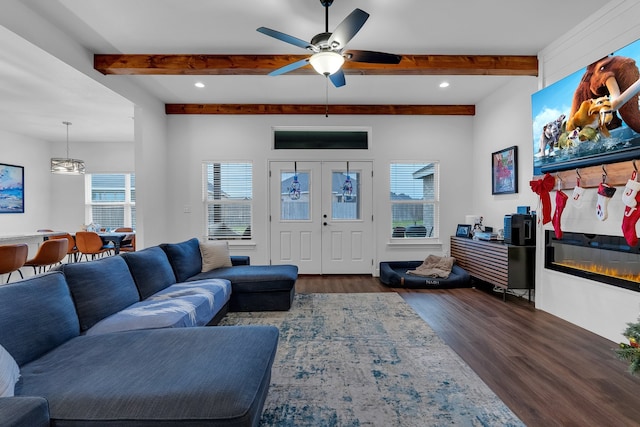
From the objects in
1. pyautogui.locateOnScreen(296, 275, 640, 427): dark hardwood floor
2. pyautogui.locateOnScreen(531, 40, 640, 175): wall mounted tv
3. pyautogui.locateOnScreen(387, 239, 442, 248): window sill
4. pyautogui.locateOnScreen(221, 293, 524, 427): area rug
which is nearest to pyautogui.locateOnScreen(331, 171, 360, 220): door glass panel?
pyautogui.locateOnScreen(387, 239, 442, 248): window sill

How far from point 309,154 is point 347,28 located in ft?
10.4

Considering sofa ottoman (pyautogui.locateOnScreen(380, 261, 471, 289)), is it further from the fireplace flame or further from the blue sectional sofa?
the blue sectional sofa

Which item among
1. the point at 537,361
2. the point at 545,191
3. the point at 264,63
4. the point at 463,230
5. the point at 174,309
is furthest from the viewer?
the point at 463,230

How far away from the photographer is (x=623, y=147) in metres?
2.64

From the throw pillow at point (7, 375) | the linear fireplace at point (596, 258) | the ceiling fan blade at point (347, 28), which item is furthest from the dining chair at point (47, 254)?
the linear fireplace at point (596, 258)

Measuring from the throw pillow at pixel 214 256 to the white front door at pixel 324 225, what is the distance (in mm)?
1487

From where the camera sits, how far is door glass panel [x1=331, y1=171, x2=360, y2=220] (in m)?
5.50

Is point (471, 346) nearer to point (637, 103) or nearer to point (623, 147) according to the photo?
point (623, 147)

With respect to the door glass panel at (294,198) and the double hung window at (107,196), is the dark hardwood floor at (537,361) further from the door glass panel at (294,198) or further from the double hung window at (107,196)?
the double hung window at (107,196)

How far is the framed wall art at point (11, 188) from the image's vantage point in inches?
236

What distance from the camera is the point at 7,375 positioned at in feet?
4.09

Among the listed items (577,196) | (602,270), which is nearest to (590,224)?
(577,196)

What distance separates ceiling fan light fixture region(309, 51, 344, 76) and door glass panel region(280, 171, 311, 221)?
291 centimetres

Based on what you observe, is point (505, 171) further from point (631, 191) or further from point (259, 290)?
point (259, 290)
